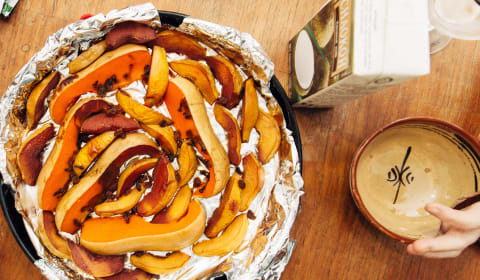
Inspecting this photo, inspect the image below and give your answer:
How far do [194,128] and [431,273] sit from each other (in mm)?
676

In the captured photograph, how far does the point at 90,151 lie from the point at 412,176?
72cm

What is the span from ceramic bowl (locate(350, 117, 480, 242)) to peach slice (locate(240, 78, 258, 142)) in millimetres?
253

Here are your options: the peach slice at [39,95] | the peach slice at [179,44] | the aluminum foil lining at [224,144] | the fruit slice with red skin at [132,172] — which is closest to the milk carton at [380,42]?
the aluminum foil lining at [224,144]

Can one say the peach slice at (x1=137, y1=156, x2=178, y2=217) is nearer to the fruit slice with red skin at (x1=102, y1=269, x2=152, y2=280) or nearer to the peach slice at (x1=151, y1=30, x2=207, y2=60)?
the fruit slice with red skin at (x1=102, y1=269, x2=152, y2=280)

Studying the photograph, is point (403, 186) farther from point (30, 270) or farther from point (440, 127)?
point (30, 270)

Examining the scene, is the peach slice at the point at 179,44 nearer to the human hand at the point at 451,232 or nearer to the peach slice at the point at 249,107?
the peach slice at the point at 249,107

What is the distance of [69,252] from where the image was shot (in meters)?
0.72

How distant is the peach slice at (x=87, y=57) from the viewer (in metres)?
0.70

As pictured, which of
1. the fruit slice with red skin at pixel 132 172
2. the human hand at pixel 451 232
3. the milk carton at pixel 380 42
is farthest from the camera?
the fruit slice with red skin at pixel 132 172

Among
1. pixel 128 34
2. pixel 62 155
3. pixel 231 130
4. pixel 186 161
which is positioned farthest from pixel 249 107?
pixel 62 155


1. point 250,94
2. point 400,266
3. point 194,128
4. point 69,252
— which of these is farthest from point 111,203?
point 400,266

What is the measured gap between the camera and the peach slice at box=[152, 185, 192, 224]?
750 mm

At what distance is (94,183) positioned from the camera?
715 millimetres

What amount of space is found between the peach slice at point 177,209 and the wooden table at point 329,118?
0.26 metres
